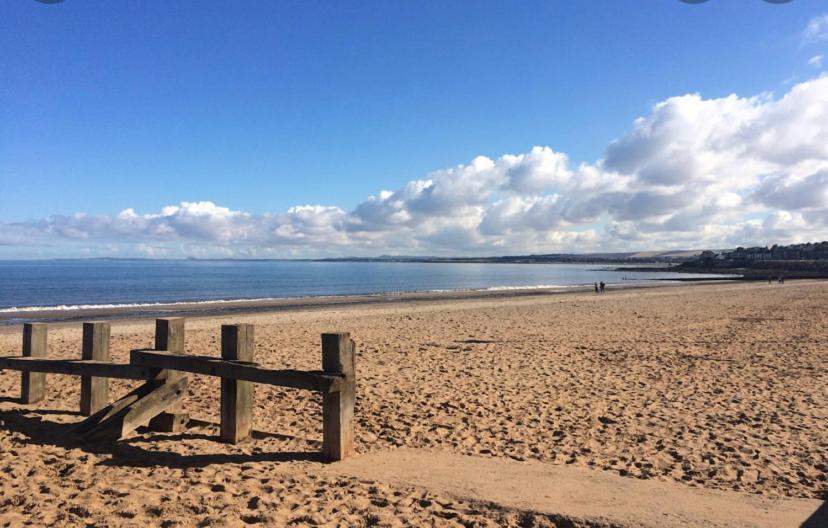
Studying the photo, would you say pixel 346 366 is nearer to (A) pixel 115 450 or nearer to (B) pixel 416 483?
(B) pixel 416 483

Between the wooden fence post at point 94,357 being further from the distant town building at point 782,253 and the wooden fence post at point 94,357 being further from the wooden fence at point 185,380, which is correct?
the distant town building at point 782,253

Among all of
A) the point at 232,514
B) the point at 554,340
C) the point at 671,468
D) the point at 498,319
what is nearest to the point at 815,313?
the point at 498,319

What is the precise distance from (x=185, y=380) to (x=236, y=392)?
621mm

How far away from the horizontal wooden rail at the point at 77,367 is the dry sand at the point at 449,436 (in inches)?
22.9

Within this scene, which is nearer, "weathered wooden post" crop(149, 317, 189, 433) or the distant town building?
"weathered wooden post" crop(149, 317, 189, 433)

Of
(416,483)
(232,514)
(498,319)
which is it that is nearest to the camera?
(232,514)

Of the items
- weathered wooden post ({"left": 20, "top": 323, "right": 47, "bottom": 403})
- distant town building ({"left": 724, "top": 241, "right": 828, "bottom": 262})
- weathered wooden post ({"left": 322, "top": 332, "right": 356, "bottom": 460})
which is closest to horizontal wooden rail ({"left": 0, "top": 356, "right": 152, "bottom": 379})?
weathered wooden post ({"left": 20, "top": 323, "right": 47, "bottom": 403})

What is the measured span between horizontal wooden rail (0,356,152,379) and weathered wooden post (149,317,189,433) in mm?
267

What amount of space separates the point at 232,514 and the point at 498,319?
1864cm

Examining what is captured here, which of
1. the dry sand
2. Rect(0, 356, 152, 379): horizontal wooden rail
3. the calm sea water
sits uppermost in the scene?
Rect(0, 356, 152, 379): horizontal wooden rail

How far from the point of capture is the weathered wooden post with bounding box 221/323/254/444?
17.5ft

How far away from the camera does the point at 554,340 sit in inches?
604

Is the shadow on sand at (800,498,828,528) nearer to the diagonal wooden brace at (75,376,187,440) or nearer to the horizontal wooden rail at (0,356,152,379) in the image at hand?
the diagonal wooden brace at (75,376,187,440)

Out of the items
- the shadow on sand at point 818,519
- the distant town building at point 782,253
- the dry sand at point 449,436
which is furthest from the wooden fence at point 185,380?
the distant town building at point 782,253
